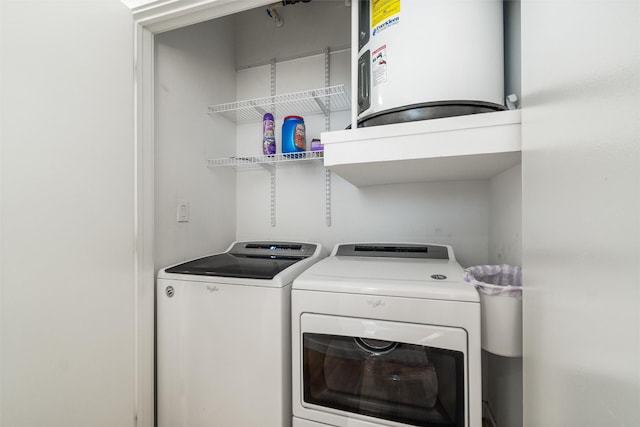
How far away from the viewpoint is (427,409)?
94cm

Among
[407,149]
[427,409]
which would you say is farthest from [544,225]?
[427,409]

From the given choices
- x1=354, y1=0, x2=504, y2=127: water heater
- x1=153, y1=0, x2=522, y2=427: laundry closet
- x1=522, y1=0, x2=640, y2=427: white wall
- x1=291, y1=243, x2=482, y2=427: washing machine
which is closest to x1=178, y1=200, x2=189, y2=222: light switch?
x1=153, y1=0, x2=522, y2=427: laundry closet

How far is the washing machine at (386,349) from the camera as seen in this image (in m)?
0.88

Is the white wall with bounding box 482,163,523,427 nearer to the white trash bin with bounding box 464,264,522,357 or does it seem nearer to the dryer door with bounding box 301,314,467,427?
the white trash bin with bounding box 464,264,522,357

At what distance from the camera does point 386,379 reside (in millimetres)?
983

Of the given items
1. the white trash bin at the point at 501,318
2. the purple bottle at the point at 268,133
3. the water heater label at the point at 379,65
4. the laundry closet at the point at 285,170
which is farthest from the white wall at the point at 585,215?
the purple bottle at the point at 268,133

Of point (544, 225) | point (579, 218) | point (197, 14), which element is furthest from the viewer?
point (197, 14)

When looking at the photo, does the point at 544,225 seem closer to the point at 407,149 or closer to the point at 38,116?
the point at 407,149

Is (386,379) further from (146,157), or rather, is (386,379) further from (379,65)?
(146,157)

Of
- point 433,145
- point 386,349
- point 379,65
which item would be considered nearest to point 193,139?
point 379,65

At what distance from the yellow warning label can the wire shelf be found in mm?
711

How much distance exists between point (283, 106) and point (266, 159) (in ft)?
1.33

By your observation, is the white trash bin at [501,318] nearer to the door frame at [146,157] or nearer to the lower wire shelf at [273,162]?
the lower wire shelf at [273,162]

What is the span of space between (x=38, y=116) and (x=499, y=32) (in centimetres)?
168
